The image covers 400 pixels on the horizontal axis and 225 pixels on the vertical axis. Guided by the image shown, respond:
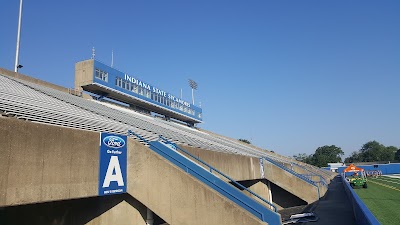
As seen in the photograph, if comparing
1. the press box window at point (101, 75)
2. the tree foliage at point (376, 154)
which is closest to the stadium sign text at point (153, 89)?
the press box window at point (101, 75)

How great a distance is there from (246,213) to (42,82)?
18.0 metres

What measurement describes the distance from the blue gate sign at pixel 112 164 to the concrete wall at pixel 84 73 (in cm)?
2290

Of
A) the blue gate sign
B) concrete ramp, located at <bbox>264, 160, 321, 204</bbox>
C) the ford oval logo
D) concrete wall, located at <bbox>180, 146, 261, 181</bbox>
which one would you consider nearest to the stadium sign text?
concrete ramp, located at <bbox>264, 160, 321, 204</bbox>

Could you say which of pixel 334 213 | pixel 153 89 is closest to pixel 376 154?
pixel 153 89

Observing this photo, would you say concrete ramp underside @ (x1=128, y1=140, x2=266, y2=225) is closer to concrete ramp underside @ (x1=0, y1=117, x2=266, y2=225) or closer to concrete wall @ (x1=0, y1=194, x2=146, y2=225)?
concrete ramp underside @ (x1=0, y1=117, x2=266, y2=225)

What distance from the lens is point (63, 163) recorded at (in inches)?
272

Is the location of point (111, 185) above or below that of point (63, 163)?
below

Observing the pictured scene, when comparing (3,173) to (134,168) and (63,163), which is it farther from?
(134,168)

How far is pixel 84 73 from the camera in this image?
30.4 meters

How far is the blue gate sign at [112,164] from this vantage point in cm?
783

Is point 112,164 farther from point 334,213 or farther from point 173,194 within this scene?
point 334,213

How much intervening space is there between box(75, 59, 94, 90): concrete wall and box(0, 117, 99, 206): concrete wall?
23.7 meters

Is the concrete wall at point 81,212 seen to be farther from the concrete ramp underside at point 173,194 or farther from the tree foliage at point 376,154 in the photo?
the tree foliage at point 376,154

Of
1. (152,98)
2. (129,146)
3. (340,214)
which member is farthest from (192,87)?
(129,146)
